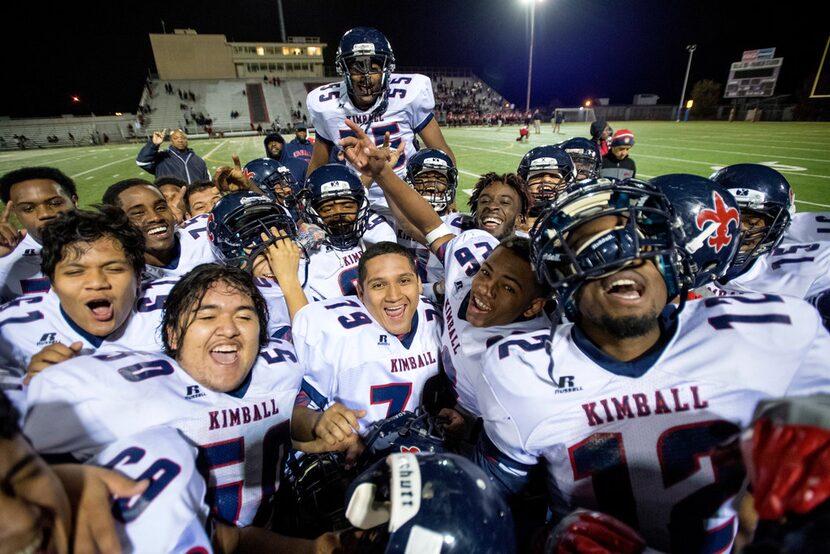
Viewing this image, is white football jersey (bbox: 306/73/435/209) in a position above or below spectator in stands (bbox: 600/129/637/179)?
above

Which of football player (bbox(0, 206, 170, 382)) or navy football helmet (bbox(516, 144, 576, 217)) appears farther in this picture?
navy football helmet (bbox(516, 144, 576, 217))

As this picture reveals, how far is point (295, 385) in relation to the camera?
224cm

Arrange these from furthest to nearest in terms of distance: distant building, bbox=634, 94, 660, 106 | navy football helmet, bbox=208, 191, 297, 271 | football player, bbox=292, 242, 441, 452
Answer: distant building, bbox=634, 94, 660, 106 < navy football helmet, bbox=208, 191, 297, 271 < football player, bbox=292, 242, 441, 452

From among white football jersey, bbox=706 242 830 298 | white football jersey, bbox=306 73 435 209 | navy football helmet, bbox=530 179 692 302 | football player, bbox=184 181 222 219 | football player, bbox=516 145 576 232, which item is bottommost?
white football jersey, bbox=706 242 830 298

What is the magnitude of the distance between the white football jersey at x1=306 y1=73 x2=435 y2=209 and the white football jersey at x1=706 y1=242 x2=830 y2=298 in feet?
10.7

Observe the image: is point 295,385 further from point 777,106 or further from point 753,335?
point 777,106

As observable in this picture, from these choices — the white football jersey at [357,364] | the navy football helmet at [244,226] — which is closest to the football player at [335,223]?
the navy football helmet at [244,226]

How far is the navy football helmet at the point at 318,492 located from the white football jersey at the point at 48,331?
3.82ft

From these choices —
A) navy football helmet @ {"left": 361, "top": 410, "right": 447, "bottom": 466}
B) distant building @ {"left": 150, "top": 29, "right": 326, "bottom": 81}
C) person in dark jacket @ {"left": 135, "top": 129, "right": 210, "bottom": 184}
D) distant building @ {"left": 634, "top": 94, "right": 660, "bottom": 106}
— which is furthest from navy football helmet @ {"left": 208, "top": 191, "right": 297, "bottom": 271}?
distant building @ {"left": 150, "top": 29, "right": 326, "bottom": 81}

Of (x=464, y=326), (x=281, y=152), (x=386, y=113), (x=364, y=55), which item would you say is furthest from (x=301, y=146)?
(x=464, y=326)

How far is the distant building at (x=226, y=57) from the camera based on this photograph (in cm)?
5738

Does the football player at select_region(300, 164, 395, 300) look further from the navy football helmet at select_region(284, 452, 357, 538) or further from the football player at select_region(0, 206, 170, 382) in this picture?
the navy football helmet at select_region(284, 452, 357, 538)

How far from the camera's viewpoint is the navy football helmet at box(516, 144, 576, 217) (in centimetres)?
431

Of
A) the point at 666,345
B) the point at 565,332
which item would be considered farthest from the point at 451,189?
the point at 666,345
